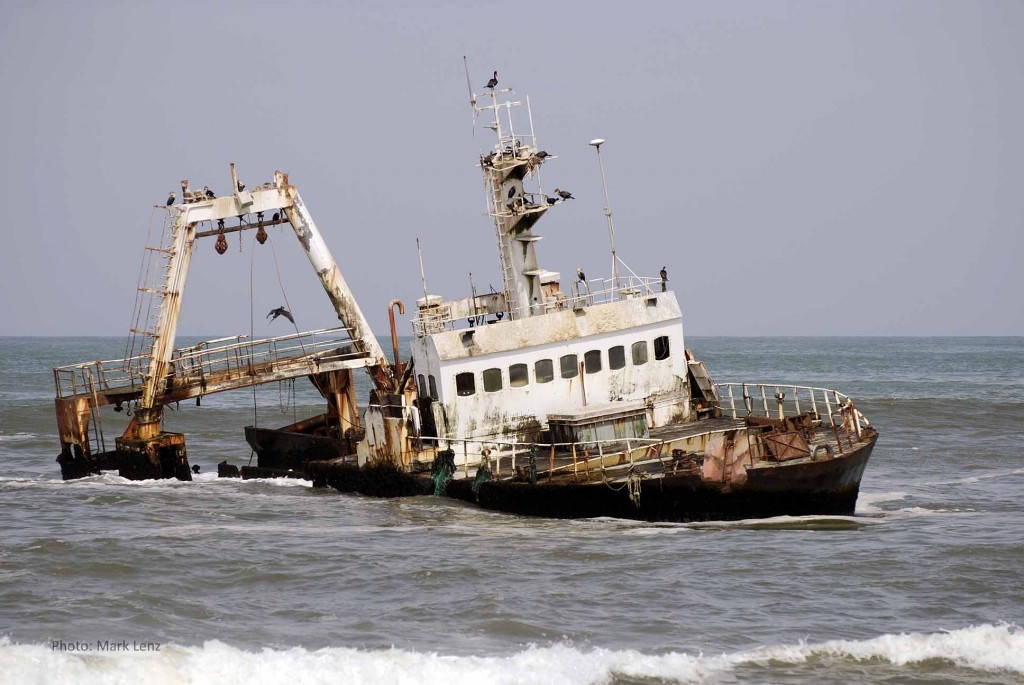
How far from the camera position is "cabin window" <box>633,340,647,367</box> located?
26844 mm

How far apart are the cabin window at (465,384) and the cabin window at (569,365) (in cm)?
179

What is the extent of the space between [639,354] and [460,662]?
487 inches

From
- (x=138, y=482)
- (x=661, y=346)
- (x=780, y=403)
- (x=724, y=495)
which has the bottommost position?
(x=724, y=495)

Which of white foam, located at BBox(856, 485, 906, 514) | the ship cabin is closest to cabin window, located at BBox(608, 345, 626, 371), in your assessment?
the ship cabin

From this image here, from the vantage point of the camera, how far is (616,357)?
26703 millimetres

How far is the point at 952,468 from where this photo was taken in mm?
32656

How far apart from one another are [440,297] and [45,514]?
8889 mm

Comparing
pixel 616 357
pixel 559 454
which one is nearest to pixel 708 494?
pixel 559 454

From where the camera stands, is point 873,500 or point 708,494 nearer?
point 708,494

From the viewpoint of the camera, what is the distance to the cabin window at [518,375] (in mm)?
26125

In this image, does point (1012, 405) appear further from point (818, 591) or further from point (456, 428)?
point (818, 591)

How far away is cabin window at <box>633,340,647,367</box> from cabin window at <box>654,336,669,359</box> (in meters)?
0.28

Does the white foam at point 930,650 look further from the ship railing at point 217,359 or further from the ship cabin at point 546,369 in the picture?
the ship railing at point 217,359

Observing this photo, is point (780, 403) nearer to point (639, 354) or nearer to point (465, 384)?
point (639, 354)
